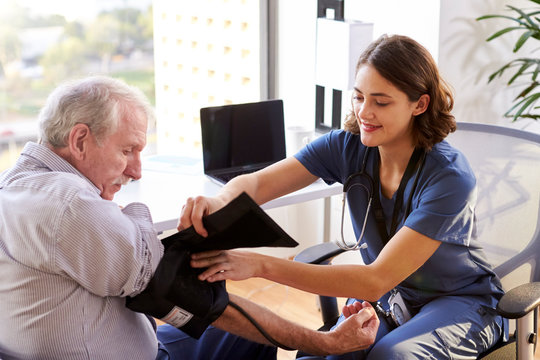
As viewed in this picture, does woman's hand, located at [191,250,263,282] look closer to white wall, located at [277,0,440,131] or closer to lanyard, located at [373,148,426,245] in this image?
lanyard, located at [373,148,426,245]

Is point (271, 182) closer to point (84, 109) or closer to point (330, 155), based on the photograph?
point (330, 155)

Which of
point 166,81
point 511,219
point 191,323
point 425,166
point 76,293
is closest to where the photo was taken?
point 76,293

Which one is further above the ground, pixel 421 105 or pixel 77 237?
pixel 421 105

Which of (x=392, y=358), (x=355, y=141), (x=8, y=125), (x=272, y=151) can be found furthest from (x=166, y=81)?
(x=392, y=358)

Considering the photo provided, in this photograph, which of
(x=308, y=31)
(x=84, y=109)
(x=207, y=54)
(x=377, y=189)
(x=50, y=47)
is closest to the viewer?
(x=84, y=109)

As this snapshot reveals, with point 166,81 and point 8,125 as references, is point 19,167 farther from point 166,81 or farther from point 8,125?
point 166,81

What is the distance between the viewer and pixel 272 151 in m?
2.65

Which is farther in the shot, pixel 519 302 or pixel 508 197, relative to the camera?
pixel 508 197

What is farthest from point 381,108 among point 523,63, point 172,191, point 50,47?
point 50,47

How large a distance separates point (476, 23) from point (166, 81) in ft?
5.32

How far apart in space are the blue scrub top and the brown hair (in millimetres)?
49

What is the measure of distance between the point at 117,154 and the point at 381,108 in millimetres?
663

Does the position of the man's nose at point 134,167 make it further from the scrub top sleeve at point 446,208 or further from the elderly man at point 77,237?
the scrub top sleeve at point 446,208

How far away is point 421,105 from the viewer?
5.37 feet
